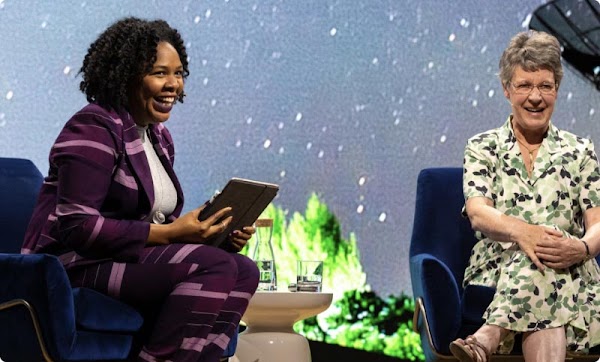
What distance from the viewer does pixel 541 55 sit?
2.89m

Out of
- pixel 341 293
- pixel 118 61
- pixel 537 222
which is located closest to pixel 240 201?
pixel 118 61

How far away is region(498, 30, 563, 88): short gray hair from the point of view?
2896 millimetres

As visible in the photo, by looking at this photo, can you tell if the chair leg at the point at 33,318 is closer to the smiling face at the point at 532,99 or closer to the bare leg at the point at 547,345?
the bare leg at the point at 547,345

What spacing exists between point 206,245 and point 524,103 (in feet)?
3.80

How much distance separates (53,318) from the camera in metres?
2.29

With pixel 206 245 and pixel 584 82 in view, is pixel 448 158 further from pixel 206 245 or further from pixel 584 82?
pixel 206 245

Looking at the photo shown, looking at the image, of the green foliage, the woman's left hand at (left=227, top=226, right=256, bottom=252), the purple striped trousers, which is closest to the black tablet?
the woman's left hand at (left=227, top=226, right=256, bottom=252)

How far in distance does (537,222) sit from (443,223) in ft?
1.53

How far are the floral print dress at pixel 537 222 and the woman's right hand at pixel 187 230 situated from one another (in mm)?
867

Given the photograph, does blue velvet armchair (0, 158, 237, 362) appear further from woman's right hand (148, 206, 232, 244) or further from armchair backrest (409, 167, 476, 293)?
armchair backrest (409, 167, 476, 293)

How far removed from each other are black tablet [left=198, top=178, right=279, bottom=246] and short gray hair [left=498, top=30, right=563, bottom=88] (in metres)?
0.94

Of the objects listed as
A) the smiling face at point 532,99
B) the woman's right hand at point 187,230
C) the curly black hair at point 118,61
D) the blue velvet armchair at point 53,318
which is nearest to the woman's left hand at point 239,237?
the woman's right hand at point 187,230

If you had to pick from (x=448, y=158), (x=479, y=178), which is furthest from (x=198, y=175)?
(x=479, y=178)

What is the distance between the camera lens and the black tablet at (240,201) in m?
2.40
